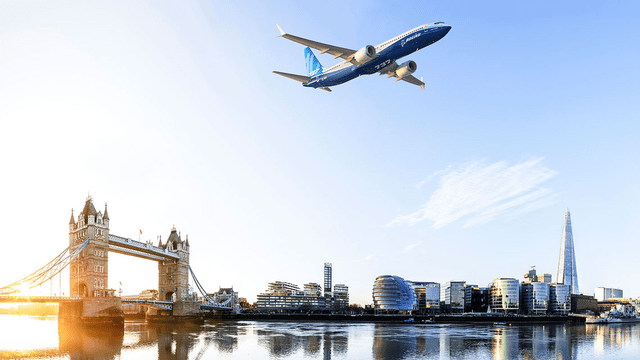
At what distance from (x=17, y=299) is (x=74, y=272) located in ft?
41.6

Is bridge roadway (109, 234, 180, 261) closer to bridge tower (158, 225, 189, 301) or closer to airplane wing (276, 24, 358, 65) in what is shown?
bridge tower (158, 225, 189, 301)

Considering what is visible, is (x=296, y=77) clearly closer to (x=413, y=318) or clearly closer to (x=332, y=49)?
(x=332, y=49)

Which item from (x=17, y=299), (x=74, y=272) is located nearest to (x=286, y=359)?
(x=17, y=299)

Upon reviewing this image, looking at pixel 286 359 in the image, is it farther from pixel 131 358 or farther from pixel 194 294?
pixel 194 294

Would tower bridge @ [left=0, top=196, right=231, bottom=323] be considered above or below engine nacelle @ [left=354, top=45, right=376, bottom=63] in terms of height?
below

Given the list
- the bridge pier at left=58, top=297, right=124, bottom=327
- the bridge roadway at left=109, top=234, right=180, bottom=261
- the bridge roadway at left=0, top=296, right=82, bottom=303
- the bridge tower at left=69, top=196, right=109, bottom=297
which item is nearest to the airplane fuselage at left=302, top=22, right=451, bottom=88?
the bridge tower at left=69, top=196, right=109, bottom=297

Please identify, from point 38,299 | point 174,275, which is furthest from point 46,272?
point 174,275

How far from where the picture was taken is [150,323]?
368ft

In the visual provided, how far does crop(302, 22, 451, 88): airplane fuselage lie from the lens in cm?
4622

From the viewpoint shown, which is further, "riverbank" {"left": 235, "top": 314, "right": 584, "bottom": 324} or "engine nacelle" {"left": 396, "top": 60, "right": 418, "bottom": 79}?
"riverbank" {"left": 235, "top": 314, "right": 584, "bottom": 324}

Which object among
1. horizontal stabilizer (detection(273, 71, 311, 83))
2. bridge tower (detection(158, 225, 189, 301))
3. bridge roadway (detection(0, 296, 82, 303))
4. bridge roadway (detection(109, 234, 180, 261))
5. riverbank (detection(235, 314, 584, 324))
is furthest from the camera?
riverbank (detection(235, 314, 584, 324))

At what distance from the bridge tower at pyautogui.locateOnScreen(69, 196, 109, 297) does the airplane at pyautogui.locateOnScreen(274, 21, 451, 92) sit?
46680mm

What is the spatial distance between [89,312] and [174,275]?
146 ft

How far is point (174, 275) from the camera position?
119 meters
